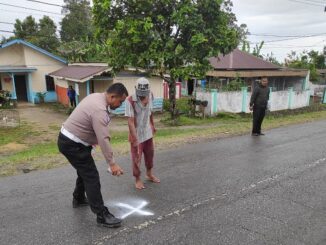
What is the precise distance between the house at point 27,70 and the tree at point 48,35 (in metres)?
9.61

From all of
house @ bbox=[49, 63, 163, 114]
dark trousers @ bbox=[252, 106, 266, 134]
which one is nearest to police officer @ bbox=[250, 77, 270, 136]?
dark trousers @ bbox=[252, 106, 266, 134]

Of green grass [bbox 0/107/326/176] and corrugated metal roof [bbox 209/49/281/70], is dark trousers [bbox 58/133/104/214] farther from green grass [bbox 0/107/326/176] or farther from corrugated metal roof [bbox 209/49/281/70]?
corrugated metal roof [bbox 209/49/281/70]

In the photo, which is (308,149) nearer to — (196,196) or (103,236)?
(196,196)

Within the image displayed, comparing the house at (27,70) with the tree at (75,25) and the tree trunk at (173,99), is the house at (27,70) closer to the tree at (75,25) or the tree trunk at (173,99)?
the tree trunk at (173,99)

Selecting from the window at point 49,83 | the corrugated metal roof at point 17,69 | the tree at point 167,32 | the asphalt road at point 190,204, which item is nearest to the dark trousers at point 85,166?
the asphalt road at point 190,204

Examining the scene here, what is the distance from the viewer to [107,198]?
457cm

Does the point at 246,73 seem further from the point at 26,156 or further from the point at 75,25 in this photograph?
the point at 75,25

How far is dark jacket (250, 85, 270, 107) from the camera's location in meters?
9.10

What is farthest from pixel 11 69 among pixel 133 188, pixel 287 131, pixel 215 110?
pixel 133 188

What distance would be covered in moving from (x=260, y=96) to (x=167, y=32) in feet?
20.7

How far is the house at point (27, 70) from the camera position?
2381cm

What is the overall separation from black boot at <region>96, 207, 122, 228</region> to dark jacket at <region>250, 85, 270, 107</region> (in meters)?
6.49

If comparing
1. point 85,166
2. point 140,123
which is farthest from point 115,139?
point 85,166


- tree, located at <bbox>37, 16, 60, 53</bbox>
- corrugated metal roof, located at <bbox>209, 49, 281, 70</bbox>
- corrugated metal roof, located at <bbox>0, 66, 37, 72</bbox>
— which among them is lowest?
corrugated metal roof, located at <bbox>0, 66, 37, 72</bbox>
